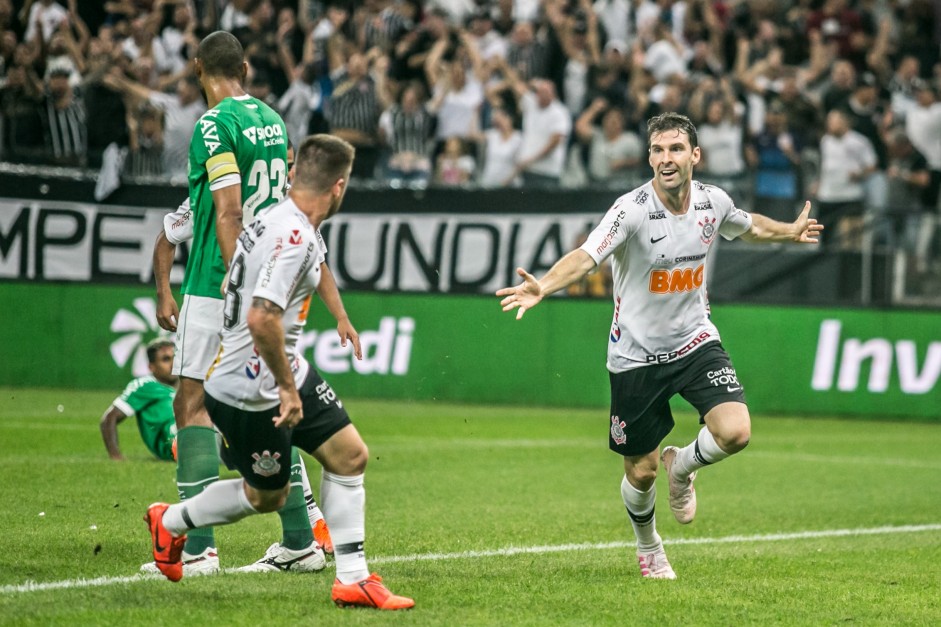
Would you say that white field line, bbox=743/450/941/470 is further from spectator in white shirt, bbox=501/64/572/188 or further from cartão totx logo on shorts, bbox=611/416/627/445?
cartão totx logo on shorts, bbox=611/416/627/445

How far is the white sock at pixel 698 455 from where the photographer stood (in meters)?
7.32

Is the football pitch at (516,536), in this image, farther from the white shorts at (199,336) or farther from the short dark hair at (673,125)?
the short dark hair at (673,125)

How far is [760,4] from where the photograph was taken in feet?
69.5

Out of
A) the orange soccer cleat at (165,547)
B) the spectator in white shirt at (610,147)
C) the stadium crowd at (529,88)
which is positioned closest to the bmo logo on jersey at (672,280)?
the orange soccer cleat at (165,547)

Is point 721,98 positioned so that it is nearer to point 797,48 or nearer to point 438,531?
point 797,48

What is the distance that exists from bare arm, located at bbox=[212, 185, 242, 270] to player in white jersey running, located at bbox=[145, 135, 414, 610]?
643 millimetres

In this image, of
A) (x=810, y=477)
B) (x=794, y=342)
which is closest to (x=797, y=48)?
(x=794, y=342)

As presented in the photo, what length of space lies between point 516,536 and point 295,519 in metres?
1.93

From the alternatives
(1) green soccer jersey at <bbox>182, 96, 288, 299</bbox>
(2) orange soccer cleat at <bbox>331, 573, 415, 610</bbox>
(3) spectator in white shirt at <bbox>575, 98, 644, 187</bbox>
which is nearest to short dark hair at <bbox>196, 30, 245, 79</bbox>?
(1) green soccer jersey at <bbox>182, 96, 288, 299</bbox>

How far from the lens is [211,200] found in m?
6.91

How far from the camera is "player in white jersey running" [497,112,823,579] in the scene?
7.33 meters

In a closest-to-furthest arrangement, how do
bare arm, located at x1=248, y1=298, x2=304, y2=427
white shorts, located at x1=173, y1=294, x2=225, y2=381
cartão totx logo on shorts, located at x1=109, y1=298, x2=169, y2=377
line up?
bare arm, located at x1=248, y1=298, x2=304, y2=427 < white shorts, located at x1=173, y1=294, x2=225, y2=381 < cartão totx logo on shorts, located at x1=109, y1=298, x2=169, y2=377

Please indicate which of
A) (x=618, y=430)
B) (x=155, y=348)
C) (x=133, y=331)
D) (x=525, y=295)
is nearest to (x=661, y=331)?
(x=618, y=430)

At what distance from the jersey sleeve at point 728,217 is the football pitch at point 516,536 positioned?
1.82m
